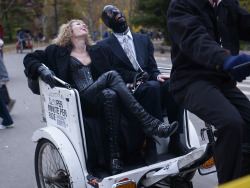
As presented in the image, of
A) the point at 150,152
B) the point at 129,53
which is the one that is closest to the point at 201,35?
the point at 150,152

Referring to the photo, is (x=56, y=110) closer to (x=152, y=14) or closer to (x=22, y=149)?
(x=22, y=149)

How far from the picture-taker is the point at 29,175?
15.6 ft

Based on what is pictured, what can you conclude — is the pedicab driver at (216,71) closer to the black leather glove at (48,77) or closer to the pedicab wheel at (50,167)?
the black leather glove at (48,77)

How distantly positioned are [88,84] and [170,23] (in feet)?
5.08

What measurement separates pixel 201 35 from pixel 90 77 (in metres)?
1.82

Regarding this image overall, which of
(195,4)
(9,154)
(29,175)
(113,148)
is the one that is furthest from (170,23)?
(9,154)

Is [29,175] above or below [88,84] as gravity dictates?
below

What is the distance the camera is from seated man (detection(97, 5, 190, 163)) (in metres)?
3.55

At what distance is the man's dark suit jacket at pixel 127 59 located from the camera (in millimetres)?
4035

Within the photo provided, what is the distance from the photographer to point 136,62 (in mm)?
4047

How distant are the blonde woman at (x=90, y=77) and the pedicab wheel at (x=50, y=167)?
1.46 feet

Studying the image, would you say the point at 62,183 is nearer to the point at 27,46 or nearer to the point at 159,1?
the point at 159,1

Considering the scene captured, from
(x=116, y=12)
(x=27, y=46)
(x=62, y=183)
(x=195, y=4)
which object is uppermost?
(x=195, y=4)

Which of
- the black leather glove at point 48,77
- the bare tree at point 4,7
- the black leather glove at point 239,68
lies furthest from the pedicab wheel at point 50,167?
the bare tree at point 4,7
